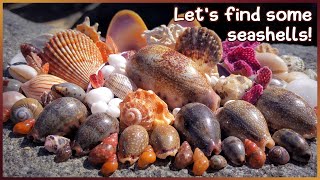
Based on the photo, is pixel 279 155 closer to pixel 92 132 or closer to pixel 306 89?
pixel 306 89

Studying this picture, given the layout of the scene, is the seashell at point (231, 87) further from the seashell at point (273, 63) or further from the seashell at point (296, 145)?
the seashell at point (273, 63)

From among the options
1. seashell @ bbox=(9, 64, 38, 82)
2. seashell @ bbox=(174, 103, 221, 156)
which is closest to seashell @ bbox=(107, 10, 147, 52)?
seashell @ bbox=(9, 64, 38, 82)

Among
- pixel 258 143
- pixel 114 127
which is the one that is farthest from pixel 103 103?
pixel 258 143

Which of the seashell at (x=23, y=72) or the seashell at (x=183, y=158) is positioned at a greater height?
the seashell at (x=23, y=72)

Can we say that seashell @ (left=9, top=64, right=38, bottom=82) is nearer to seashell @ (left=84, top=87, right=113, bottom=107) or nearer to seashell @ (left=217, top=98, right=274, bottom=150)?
seashell @ (left=84, top=87, right=113, bottom=107)

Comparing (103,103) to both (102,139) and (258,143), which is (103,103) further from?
(258,143)

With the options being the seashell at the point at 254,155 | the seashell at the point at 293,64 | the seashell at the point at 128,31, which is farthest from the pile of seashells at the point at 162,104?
the seashell at the point at 293,64
